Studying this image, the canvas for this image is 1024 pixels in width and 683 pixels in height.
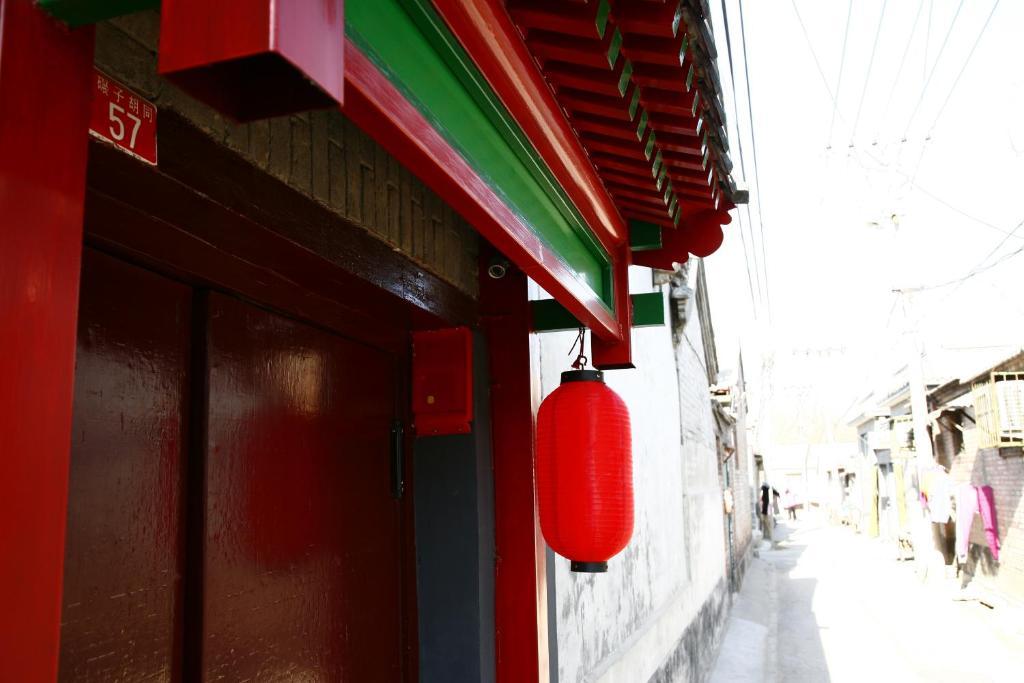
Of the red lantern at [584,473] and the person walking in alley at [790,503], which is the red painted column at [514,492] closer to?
the red lantern at [584,473]

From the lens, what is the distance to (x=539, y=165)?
245 cm

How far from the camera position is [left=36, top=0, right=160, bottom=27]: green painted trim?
3.73 ft

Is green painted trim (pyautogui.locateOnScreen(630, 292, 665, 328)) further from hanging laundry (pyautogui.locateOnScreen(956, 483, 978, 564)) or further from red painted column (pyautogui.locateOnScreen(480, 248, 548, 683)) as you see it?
hanging laundry (pyautogui.locateOnScreen(956, 483, 978, 564))

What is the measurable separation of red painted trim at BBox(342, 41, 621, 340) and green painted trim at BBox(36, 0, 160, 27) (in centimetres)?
31

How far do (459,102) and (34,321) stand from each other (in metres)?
1.07

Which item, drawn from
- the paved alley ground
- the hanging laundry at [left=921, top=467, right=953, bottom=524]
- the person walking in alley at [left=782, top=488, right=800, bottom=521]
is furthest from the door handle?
the person walking in alley at [left=782, top=488, right=800, bottom=521]

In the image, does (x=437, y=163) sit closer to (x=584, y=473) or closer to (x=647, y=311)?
(x=584, y=473)

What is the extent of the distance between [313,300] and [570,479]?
1.21 metres

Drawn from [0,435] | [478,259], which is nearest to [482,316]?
[478,259]

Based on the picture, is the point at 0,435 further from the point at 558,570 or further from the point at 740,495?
the point at 740,495

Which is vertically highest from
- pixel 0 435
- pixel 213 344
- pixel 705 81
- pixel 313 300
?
pixel 705 81

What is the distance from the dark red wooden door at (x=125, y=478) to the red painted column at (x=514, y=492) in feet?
4.98

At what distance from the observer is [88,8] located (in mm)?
1151

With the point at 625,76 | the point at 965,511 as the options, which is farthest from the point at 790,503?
the point at 625,76
